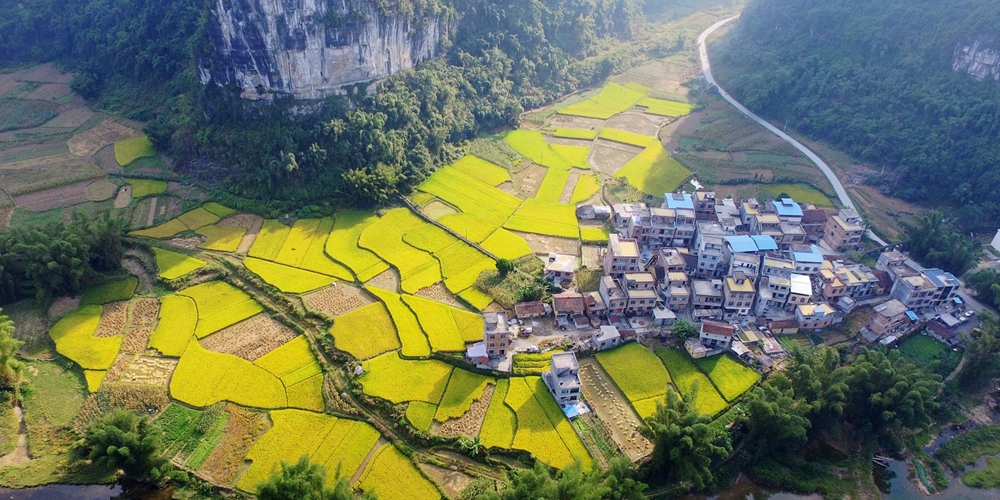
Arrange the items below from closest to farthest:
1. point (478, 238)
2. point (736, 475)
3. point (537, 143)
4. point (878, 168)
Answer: point (736, 475) → point (478, 238) → point (878, 168) → point (537, 143)

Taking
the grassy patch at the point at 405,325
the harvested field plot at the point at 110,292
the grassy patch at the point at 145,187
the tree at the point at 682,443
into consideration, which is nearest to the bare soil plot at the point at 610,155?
the grassy patch at the point at 405,325

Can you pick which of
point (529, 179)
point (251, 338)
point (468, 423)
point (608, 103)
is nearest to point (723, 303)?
point (468, 423)

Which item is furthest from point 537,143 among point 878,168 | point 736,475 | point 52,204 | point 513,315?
point 52,204

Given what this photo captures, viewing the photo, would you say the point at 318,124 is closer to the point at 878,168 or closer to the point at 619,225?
the point at 619,225

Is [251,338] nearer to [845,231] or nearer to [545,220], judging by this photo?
[545,220]

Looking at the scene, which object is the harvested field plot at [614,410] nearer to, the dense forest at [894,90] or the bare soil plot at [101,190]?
the dense forest at [894,90]
